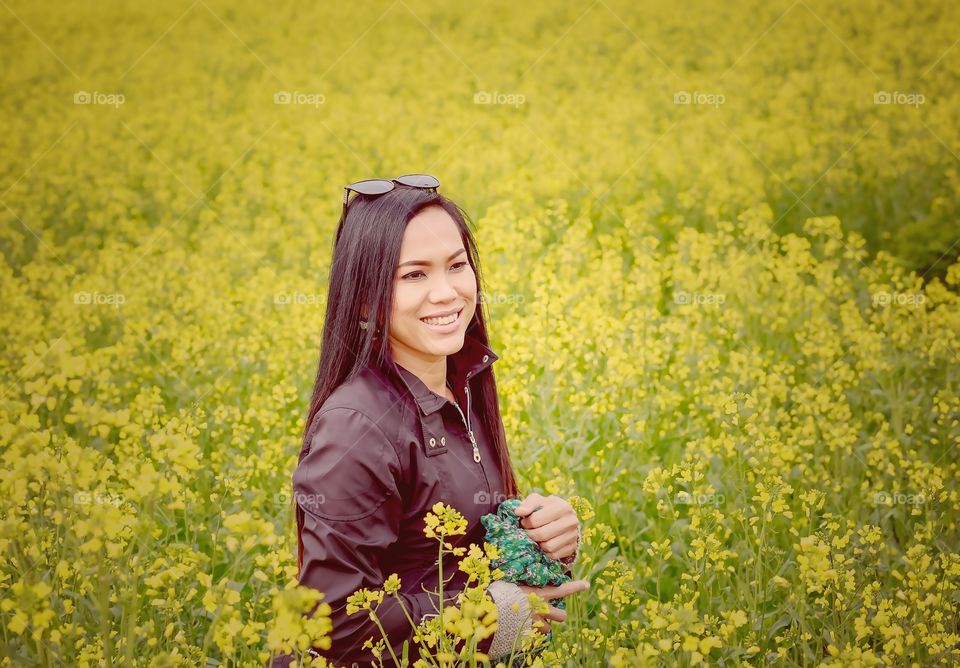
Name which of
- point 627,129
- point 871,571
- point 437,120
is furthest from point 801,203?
point 871,571

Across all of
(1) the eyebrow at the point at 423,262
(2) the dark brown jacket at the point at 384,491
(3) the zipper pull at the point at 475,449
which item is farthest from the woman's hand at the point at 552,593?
(1) the eyebrow at the point at 423,262

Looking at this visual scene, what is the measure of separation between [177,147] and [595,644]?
356 inches

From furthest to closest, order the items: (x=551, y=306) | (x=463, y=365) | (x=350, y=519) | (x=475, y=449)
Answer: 1. (x=551, y=306)
2. (x=463, y=365)
3. (x=475, y=449)
4. (x=350, y=519)

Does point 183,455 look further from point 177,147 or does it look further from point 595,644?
point 177,147

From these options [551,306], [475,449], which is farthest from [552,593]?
[551,306]

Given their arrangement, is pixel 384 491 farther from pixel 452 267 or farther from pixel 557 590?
pixel 452 267

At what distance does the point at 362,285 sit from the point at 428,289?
0.18m

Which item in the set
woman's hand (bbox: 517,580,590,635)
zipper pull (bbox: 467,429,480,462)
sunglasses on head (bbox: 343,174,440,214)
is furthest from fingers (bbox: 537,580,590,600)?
sunglasses on head (bbox: 343,174,440,214)

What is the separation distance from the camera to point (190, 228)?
8828 mm

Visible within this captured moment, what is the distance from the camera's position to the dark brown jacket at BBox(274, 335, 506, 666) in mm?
2307

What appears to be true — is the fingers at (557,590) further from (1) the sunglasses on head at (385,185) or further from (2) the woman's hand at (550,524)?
(1) the sunglasses on head at (385,185)

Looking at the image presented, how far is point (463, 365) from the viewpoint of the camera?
293 cm

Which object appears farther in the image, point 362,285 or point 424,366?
point 424,366

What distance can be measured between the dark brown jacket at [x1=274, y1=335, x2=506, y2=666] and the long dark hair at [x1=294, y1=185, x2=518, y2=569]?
0.08 metres
